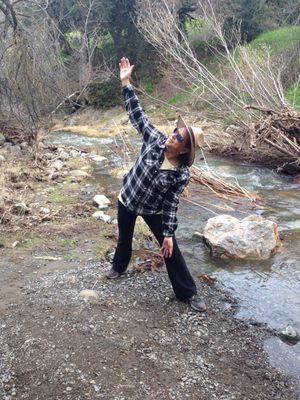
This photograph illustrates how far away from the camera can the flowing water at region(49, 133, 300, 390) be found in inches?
175

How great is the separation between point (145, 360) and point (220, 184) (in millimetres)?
5815

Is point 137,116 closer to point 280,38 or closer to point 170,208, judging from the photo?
point 170,208

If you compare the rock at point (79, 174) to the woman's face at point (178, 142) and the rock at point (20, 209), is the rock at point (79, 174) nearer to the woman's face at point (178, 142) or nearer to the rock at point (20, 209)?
the rock at point (20, 209)

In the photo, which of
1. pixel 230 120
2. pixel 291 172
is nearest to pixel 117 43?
pixel 230 120

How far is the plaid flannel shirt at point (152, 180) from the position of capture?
13.0 ft

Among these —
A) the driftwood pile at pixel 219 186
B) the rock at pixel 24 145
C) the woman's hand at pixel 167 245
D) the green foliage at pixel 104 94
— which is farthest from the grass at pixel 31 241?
the green foliage at pixel 104 94

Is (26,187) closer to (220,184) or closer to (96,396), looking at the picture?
(220,184)

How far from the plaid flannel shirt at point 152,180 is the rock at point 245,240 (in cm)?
194

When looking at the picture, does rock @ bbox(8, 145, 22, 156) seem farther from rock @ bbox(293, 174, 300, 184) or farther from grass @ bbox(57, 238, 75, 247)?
rock @ bbox(293, 174, 300, 184)

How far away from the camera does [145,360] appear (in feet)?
12.0

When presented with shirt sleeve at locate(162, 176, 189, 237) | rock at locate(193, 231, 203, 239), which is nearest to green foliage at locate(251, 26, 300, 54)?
rock at locate(193, 231, 203, 239)

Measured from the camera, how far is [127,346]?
150 inches

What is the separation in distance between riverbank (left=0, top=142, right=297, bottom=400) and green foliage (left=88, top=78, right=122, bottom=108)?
58.7ft

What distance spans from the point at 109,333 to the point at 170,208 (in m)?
1.22
